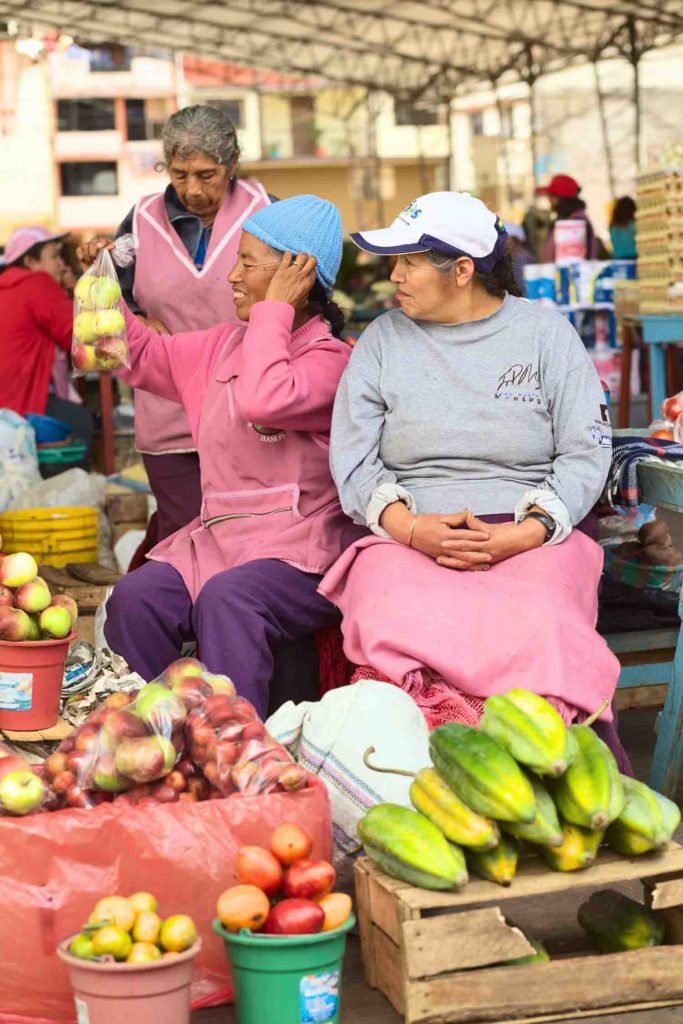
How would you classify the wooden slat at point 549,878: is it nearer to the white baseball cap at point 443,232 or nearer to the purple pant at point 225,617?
the purple pant at point 225,617

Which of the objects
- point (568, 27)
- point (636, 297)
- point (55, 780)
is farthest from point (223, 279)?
point (568, 27)

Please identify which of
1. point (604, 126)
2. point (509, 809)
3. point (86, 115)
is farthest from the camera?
point (86, 115)

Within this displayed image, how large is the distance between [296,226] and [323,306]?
0.28 meters

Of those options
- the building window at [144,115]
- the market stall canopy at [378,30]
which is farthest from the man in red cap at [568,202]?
the building window at [144,115]

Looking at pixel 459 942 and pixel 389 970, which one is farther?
pixel 389 970

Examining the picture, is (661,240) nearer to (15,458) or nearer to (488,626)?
(15,458)

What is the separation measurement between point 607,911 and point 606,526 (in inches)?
75.5

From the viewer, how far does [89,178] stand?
43688 mm

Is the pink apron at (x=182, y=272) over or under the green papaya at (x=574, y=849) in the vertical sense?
over

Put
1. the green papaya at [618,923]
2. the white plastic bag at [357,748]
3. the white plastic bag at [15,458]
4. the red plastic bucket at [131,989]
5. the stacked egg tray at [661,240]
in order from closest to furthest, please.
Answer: the red plastic bucket at [131,989] < the green papaya at [618,923] < the white plastic bag at [357,748] < the stacked egg tray at [661,240] < the white plastic bag at [15,458]

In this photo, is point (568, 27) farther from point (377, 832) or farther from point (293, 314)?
point (377, 832)

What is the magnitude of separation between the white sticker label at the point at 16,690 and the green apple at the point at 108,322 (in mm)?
1113

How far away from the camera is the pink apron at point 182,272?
4500 mm

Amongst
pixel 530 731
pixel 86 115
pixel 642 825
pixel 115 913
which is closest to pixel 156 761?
pixel 115 913
